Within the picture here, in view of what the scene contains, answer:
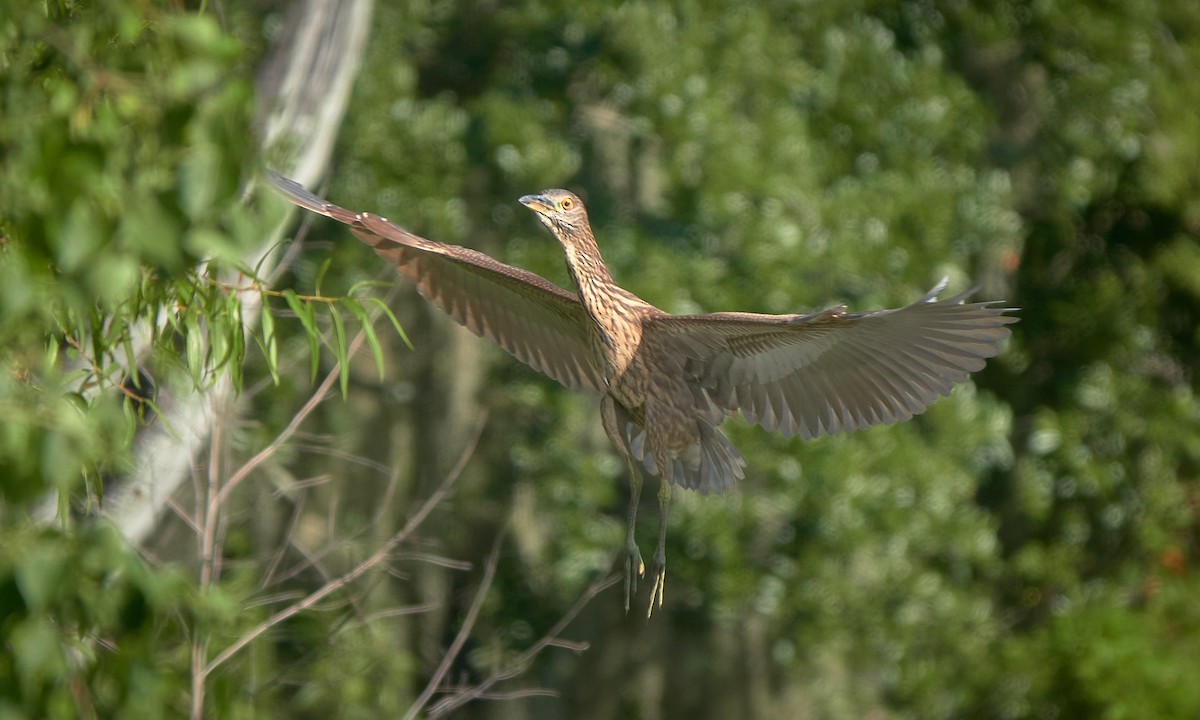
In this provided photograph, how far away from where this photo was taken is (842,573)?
669 cm

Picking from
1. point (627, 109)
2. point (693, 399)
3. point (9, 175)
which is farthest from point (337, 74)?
point (9, 175)

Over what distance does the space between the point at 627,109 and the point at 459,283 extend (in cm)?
365

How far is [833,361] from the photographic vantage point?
115 inches

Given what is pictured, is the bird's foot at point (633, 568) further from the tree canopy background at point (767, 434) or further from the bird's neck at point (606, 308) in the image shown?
the tree canopy background at point (767, 434)

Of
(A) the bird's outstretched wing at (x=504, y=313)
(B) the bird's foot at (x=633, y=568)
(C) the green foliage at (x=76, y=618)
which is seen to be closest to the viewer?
(C) the green foliage at (x=76, y=618)

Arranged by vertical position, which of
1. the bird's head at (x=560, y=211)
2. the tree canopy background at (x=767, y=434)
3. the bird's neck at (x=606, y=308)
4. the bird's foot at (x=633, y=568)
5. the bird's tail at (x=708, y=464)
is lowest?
the tree canopy background at (x=767, y=434)

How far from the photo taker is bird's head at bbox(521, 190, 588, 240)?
2.75m

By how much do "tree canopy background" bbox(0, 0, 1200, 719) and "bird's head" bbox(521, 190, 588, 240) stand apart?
2744 millimetres

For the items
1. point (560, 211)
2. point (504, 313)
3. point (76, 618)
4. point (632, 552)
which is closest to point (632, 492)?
point (632, 552)

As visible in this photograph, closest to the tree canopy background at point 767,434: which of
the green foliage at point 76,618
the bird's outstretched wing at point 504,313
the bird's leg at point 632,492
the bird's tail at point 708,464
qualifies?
the bird's outstretched wing at point 504,313

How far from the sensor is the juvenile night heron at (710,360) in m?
2.63

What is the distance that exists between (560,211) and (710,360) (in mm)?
390

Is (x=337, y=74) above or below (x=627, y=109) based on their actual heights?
above

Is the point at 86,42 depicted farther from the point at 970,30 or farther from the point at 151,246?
the point at 970,30
